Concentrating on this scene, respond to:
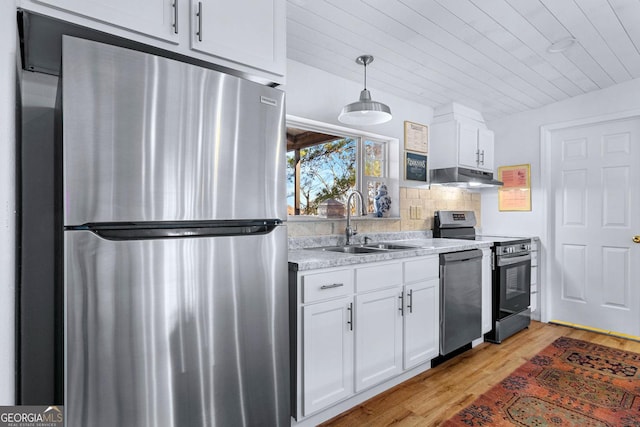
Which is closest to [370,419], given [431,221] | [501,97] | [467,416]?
[467,416]

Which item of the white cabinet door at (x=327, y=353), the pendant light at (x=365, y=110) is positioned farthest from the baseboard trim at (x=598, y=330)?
the pendant light at (x=365, y=110)

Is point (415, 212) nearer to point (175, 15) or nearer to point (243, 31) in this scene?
point (243, 31)

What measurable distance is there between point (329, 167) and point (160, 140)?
1792 mm

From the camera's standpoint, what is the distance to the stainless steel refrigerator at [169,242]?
1059 mm

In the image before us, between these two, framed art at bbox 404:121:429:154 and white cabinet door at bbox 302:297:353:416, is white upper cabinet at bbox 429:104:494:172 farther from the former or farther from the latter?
white cabinet door at bbox 302:297:353:416

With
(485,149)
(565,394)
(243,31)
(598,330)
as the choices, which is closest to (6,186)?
(243,31)

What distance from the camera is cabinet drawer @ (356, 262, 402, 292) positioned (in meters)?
2.03

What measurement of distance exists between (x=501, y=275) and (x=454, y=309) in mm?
771

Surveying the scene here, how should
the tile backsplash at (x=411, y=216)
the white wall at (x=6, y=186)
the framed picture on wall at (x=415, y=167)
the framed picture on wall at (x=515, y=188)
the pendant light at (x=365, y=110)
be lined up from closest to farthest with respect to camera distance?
the white wall at (x=6, y=186), the pendant light at (x=365, y=110), the tile backsplash at (x=411, y=216), the framed picture on wall at (x=415, y=167), the framed picture on wall at (x=515, y=188)

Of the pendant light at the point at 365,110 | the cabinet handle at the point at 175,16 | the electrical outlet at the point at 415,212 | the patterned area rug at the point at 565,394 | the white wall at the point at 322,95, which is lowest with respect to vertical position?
the patterned area rug at the point at 565,394

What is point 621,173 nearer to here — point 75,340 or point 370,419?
point 370,419

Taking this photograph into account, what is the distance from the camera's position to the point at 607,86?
3.27 m

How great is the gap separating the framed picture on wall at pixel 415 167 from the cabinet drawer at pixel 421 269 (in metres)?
1.06

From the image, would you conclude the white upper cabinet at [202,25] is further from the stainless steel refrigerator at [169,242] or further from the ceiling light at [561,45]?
the ceiling light at [561,45]
